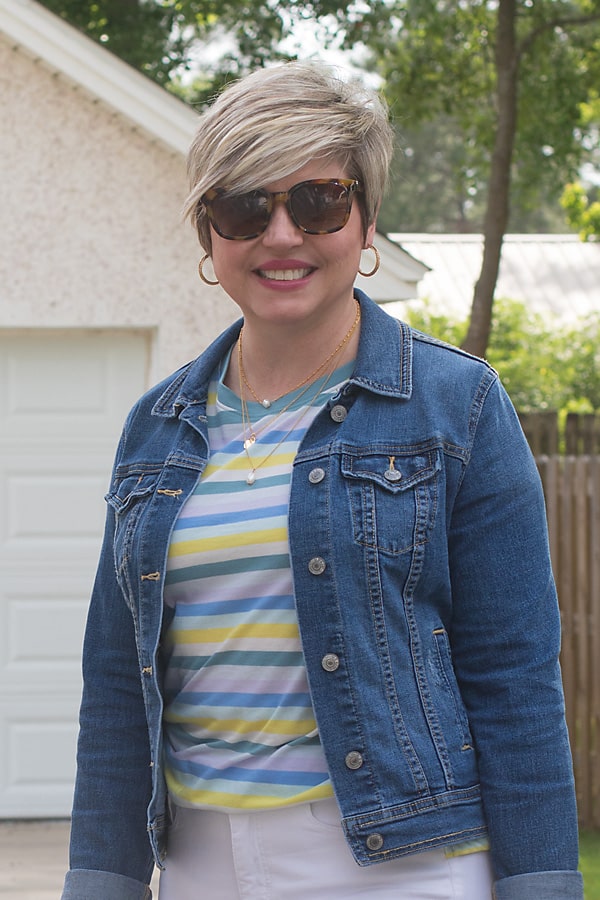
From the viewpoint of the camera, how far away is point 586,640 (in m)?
7.14

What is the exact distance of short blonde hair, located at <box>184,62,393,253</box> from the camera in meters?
1.83

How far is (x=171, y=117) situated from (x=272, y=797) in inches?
207

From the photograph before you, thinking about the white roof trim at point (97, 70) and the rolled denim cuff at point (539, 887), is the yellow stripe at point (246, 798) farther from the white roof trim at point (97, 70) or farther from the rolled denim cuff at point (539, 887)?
the white roof trim at point (97, 70)

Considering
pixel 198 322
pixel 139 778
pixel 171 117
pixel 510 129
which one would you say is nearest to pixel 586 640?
pixel 198 322

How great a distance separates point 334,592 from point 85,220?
534 centimetres

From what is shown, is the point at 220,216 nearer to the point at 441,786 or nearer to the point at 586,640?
the point at 441,786

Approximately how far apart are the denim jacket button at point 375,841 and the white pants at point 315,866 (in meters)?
0.03

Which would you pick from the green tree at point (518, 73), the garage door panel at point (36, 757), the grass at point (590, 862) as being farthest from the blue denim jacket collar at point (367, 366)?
the green tree at point (518, 73)

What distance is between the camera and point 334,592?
176 centimetres

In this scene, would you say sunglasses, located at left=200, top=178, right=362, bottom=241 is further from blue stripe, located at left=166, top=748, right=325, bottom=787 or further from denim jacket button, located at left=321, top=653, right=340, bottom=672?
blue stripe, located at left=166, top=748, right=325, bottom=787

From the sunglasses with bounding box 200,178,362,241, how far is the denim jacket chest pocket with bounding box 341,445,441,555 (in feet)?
1.06

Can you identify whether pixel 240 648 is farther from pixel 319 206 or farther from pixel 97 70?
pixel 97 70

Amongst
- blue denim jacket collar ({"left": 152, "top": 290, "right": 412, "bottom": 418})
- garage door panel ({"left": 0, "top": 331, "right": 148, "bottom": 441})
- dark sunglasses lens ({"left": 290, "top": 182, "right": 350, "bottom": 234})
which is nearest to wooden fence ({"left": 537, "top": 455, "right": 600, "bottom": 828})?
garage door panel ({"left": 0, "top": 331, "right": 148, "bottom": 441})

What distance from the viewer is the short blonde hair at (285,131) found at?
1832 millimetres
